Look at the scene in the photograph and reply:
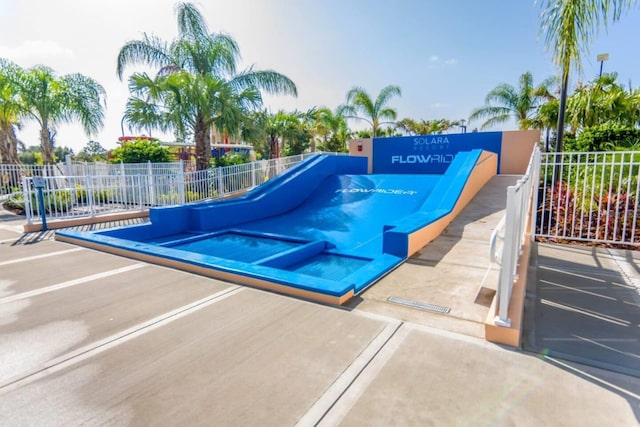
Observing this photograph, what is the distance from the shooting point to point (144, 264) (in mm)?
5328

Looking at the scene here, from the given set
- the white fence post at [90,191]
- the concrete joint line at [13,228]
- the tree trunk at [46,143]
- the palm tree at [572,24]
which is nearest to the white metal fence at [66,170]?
the tree trunk at [46,143]

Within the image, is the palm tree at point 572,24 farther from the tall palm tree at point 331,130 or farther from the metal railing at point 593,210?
the tall palm tree at point 331,130

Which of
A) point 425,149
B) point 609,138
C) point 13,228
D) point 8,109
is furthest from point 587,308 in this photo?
point 8,109

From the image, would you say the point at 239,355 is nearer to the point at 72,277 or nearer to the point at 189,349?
the point at 189,349

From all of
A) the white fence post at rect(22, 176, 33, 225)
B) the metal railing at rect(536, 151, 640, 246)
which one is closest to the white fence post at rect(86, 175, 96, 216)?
the white fence post at rect(22, 176, 33, 225)

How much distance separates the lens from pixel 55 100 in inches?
570

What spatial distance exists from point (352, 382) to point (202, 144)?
13.4m

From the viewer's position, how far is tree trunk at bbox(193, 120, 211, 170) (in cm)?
1392

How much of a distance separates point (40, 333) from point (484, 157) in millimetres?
11508

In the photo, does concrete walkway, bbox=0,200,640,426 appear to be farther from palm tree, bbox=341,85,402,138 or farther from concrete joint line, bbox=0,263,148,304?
palm tree, bbox=341,85,402,138

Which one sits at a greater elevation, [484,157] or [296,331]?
[484,157]

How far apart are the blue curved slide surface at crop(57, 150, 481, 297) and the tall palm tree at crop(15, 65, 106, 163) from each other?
33.9 ft

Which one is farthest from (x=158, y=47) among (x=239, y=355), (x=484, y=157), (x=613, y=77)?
(x=613, y=77)

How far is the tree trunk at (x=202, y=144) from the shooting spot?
13.9 m
